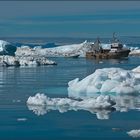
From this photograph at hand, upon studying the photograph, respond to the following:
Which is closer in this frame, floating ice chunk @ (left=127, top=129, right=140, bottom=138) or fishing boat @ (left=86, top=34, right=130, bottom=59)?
floating ice chunk @ (left=127, top=129, right=140, bottom=138)

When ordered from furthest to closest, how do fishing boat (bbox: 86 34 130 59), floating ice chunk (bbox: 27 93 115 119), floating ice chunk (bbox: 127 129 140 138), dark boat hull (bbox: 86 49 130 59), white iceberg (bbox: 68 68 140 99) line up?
1. fishing boat (bbox: 86 34 130 59)
2. dark boat hull (bbox: 86 49 130 59)
3. white iceberg (bbox: 68 68 140 99)
4. floating ice chunk (bbox: 27 93 115 119)
5. floating ice chunk (bbox: 127 129 140 138)

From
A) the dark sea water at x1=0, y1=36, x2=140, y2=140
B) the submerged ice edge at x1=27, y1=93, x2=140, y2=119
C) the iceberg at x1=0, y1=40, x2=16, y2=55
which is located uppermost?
the iceberg at x1=0, y1=40, x2=16, y2=55

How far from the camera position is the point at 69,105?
13.2 meters

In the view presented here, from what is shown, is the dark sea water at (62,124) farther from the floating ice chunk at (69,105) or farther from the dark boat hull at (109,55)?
the dark boat hull at (109,55)

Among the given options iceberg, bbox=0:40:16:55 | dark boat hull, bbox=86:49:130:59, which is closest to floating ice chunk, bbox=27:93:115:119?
iceberg, bbox=0:40:16:55

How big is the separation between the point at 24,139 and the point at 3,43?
40.4 meters

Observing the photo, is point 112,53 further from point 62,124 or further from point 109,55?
point 62,124

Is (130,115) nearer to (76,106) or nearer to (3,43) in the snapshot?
(76,106)

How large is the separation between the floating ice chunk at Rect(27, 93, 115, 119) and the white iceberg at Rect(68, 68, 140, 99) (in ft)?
6.88

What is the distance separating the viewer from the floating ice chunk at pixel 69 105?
12.4 m

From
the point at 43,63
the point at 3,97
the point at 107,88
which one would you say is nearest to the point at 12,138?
the point at 3,97

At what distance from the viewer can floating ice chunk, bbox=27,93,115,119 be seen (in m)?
12.4

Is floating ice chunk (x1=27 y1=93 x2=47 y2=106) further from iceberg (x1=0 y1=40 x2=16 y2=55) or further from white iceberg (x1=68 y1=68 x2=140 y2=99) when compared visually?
iceberg (x1=0 y1=40 x2=16 y2=55)

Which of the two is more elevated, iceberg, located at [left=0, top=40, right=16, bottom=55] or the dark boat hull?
iceberg, located at [left=0, top=40, right=16, bottom=55]
